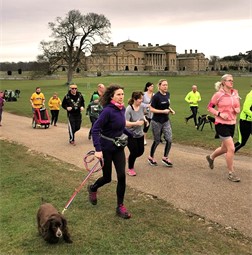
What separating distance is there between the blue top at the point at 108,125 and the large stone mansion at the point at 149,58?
12785cm

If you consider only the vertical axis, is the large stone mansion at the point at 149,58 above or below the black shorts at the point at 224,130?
above

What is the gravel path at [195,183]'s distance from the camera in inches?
229

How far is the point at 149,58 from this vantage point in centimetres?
15362

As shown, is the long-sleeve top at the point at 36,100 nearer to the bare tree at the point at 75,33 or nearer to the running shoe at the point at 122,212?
the running shoe at the point at 122,212

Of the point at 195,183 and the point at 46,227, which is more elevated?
the point at 46,227

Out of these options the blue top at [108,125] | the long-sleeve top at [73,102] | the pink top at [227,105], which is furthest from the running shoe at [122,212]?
the long-sleeve top at [73,102]

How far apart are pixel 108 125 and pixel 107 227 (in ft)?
4.95

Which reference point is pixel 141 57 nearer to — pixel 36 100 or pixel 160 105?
pixel 36 100

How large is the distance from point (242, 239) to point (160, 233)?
1.07 metres

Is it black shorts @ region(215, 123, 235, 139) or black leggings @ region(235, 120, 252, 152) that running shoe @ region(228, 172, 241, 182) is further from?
black leggings @ region(235, 120, 252, 152)

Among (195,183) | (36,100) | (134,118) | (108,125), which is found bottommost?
(195,183)

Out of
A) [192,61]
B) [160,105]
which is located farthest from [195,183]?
[192,61]

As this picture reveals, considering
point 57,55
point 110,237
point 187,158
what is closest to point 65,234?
point 110,237

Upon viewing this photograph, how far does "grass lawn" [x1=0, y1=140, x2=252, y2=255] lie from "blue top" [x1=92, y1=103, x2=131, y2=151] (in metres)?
1.10
